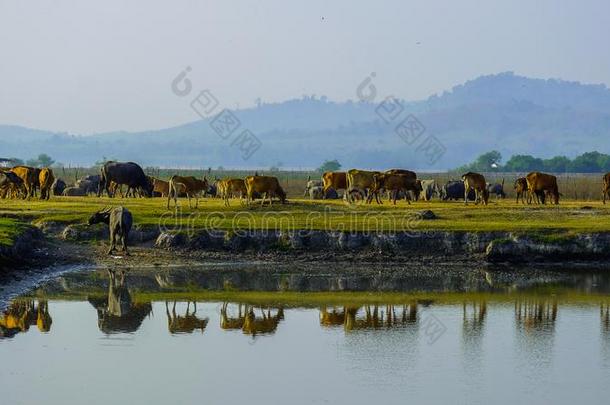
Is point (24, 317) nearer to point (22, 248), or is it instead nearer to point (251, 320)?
point (251, 320)

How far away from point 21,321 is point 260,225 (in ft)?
45.3

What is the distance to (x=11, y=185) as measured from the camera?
47.1m

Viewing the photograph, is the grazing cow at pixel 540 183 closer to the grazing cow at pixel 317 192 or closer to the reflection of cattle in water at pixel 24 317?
the grazing cow at pixel 317 192

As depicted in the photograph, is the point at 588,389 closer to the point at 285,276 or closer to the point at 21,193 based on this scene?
the point at 285,276

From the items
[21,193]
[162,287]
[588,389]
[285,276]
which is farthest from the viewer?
[21,193]

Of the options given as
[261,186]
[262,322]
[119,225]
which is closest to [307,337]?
[262,322]

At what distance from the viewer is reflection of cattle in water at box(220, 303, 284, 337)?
24.2m

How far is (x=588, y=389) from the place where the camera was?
61.0 feet

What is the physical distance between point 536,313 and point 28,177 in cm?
2773

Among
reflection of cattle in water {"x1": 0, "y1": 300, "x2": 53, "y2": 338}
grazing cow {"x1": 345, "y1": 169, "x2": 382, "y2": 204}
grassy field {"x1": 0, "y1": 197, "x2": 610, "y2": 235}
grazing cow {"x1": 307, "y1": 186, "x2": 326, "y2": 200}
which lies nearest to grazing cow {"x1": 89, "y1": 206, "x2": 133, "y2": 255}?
grassy field {"x1": 0, "y1": 197, "x2": 610, "y2": 235}

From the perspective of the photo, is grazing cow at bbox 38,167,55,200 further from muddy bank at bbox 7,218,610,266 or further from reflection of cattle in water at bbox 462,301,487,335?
reflection of cattle in water at bbox 462,301,487,335

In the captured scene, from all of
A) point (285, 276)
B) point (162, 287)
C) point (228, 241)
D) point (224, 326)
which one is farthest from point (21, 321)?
point (228, 241)

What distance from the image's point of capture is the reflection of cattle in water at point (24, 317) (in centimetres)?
2317

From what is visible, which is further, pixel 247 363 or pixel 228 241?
pixel 228 241
